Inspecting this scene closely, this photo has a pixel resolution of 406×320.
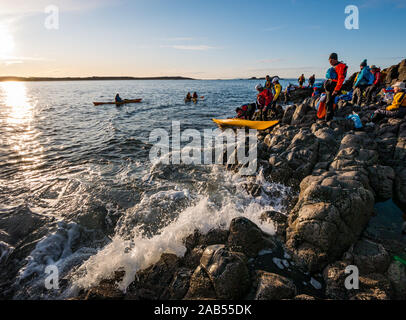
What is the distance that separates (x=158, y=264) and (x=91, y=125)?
1931 centimetres

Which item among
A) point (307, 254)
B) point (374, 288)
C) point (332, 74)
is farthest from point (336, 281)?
point (332, 74)

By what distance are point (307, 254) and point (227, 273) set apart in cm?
219

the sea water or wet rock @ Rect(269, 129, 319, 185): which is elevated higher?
wet rock @ Rect(269, 129, 319, 185)

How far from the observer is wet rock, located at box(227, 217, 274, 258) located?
5172 millimetres

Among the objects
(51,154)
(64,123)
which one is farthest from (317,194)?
(64,123)

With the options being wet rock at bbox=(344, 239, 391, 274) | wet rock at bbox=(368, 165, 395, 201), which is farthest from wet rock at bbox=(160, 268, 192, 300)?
wet rock at bbox=(368, 165, 395, 201)

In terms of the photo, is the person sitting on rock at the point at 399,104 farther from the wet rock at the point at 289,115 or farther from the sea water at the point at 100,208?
the sea water at the point at 100,208

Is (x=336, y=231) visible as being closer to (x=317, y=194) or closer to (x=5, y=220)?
(x=317, y=194)

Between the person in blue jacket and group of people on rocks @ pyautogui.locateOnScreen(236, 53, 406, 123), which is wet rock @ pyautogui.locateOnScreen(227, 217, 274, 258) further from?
the person in blue jacket

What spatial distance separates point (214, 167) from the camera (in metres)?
10.5

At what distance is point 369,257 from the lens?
4.55m

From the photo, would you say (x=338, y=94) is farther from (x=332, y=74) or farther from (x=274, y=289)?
(x=274, y=289)

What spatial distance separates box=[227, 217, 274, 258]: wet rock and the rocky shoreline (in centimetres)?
2
